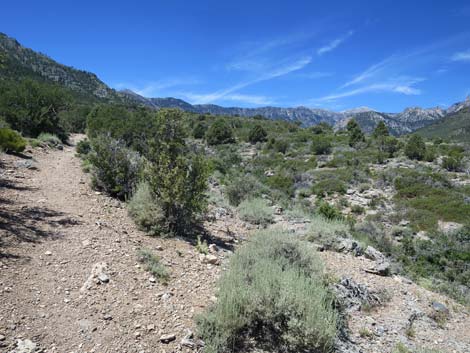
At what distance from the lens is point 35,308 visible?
354 cm

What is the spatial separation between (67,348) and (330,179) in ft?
63.0

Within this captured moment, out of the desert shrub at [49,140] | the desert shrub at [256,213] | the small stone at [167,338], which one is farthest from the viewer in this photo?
the desert shrub at [49,140]

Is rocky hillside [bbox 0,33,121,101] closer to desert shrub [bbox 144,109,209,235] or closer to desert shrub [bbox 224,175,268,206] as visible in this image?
desert shrub [bbox 224,175,268,206]

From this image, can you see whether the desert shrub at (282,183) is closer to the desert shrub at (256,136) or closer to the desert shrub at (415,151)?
the desert shrub at (415,151)

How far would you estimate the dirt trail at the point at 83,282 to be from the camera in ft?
11.0

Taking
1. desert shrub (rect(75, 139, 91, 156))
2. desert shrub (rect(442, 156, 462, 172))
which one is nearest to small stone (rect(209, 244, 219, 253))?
desert shrub (rect(75, 139, 91, 156))

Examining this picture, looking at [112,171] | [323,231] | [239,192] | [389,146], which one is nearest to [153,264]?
[112,171]

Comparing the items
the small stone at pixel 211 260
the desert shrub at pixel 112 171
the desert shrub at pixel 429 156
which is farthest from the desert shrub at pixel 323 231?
the desert shrub at pixel 429 156

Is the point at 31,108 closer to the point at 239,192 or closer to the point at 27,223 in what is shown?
the point at 239,192

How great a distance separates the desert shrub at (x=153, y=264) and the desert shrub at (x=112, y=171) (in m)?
3.28

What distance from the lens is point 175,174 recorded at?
20.9ft

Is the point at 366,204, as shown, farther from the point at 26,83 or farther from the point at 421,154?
the point at 26,83

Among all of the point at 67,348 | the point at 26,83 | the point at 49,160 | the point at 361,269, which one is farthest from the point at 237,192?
the point at 26,83

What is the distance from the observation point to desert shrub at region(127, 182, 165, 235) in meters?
6.36
